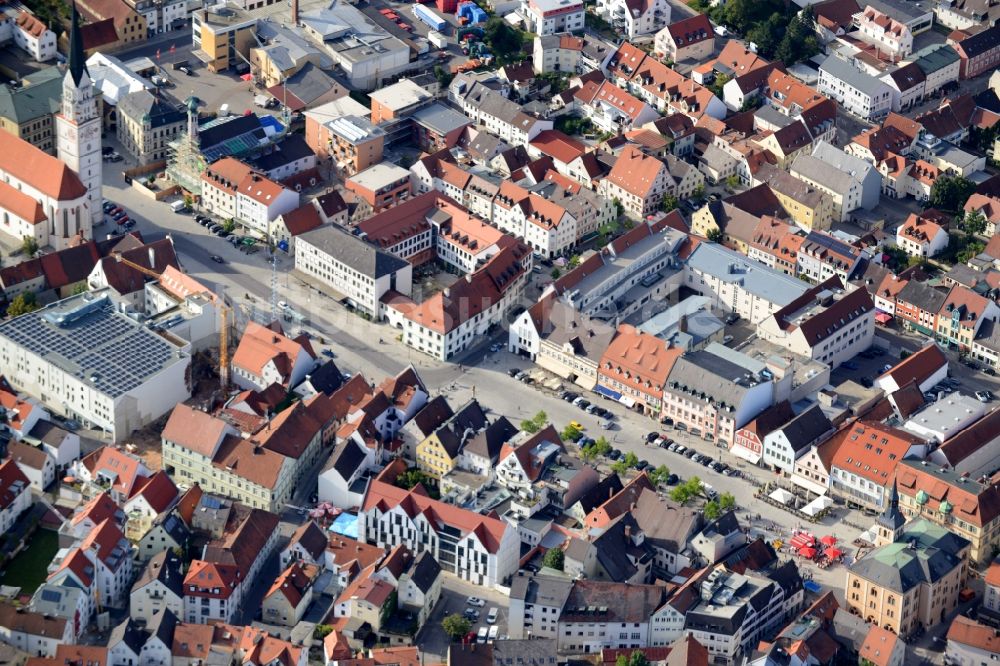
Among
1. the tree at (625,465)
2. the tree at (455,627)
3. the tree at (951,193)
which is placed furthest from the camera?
the tree at (951,193)

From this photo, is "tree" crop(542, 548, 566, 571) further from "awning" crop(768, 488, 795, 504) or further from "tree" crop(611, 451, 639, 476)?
"awning" crop(768, 488, 795, 504)

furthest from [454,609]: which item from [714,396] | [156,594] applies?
[714,396]

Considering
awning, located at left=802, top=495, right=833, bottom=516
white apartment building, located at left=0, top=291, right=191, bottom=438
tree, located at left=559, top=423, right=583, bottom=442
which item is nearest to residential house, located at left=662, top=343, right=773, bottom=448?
tree, located at left=559, top=423, right=583, bottom=442

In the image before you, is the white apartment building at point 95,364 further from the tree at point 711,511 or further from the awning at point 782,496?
the awning at point 782,496

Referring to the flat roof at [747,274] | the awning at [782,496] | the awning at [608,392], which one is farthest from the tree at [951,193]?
the awning at [782,496]

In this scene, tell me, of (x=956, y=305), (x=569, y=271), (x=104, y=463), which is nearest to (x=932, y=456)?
(x=956, y=305)

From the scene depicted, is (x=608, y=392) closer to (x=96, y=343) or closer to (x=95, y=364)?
(x=95, y=364)

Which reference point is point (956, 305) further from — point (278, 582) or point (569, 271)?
point (278, 582)
